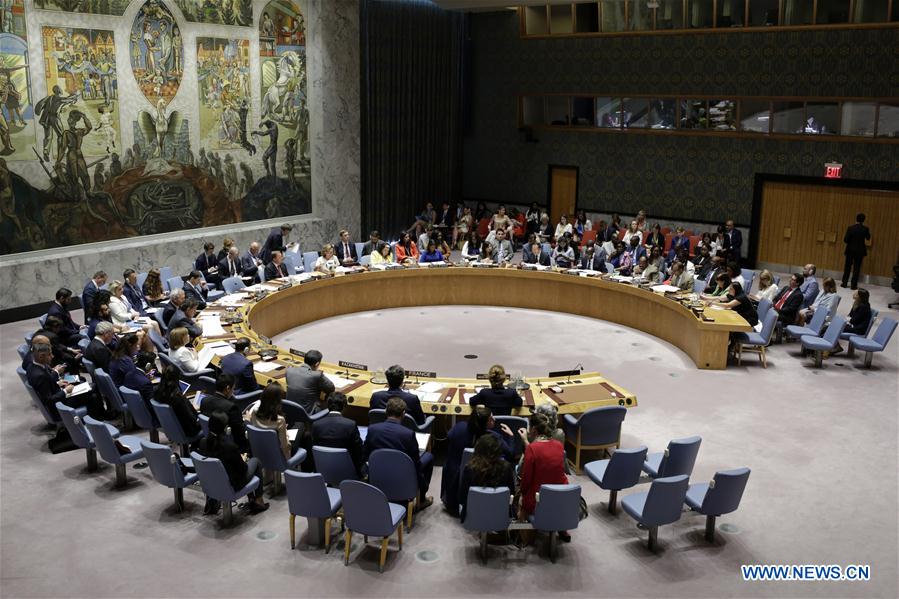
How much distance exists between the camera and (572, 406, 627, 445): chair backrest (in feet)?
25.3

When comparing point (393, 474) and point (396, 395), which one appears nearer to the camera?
point (393, 474)

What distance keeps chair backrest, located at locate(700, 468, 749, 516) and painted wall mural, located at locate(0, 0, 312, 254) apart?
11733mm

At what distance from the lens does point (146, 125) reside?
14734mm

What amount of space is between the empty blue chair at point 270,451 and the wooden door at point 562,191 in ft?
48.6

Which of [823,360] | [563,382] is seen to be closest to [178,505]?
[563,382]

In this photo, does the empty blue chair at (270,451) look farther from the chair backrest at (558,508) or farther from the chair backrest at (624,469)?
the chair backrest at (624,469)

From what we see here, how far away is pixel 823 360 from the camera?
11.8 meters

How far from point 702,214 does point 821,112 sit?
3383 mm

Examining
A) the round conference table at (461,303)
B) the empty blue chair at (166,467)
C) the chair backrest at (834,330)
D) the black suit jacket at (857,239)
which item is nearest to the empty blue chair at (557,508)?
the round conference table at (461,303)

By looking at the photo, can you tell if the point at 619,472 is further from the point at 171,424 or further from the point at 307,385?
the point at 171,424

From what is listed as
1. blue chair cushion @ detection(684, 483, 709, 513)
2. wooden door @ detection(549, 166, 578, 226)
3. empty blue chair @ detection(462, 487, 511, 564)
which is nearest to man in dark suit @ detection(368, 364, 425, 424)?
empty blue chair @ detection(462, 487, 511, 564)

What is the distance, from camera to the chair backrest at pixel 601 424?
7.70 meters

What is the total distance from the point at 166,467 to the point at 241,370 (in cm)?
166

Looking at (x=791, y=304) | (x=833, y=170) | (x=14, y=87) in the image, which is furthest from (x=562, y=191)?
(x=14, y=87)
